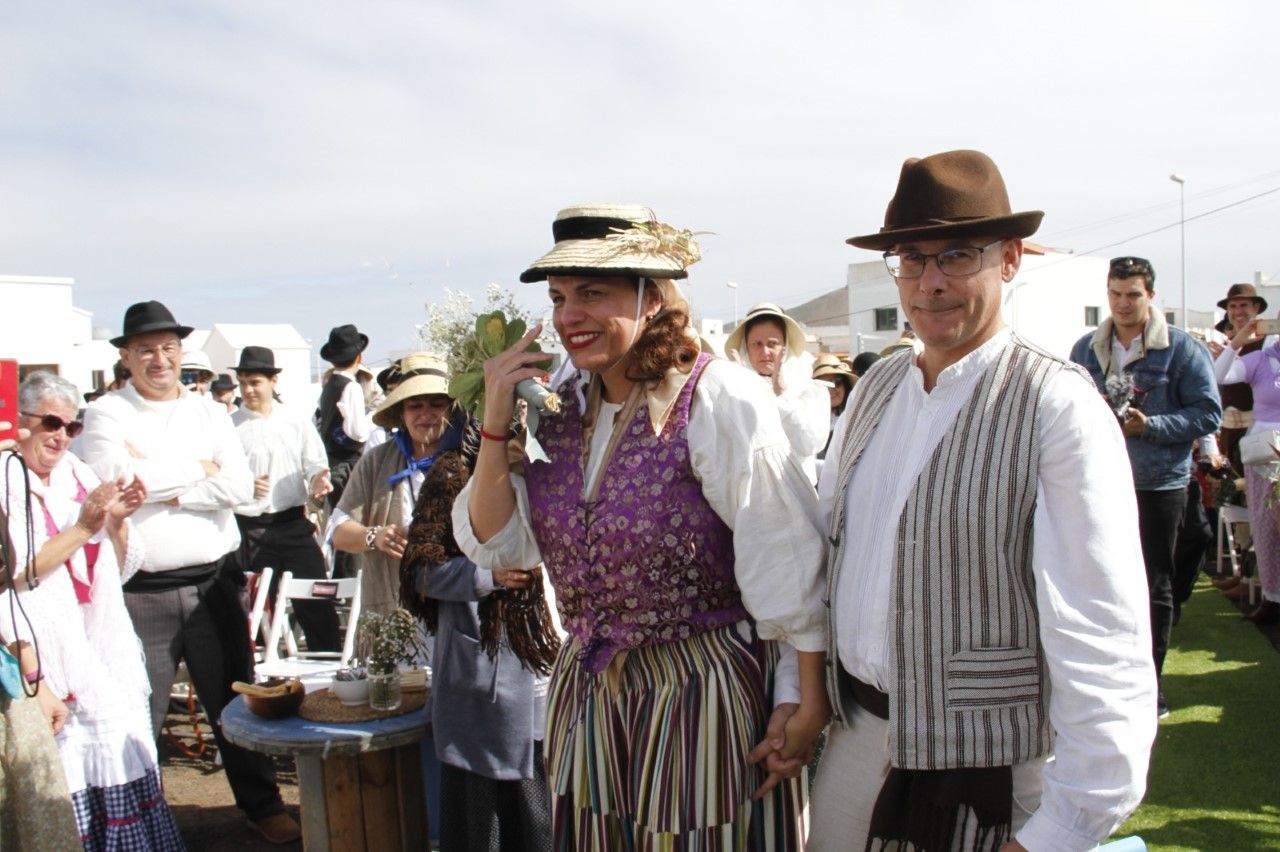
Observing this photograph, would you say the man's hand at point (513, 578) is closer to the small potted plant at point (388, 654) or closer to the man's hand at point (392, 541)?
the small potted plant at point (388, 654)

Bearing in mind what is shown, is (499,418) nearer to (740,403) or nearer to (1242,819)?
(740,403)

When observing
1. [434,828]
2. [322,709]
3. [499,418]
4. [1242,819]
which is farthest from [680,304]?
[1242,819]

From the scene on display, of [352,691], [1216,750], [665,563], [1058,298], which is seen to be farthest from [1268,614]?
[1058,298]

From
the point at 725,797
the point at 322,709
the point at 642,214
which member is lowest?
the point at 322,709

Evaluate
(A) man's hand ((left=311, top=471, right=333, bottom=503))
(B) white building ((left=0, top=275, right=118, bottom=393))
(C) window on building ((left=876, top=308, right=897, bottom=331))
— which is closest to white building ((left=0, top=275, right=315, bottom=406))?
(B) white building ((left=0, top=275, right=118, bottom=393))

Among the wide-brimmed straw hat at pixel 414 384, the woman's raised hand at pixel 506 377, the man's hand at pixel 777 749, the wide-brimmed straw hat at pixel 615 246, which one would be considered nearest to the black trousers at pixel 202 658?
the wide-brimmed straw hat at pixel 414 384

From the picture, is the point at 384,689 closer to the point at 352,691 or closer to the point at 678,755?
the point at 352,691

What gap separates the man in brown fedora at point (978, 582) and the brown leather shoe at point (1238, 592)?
7.16m

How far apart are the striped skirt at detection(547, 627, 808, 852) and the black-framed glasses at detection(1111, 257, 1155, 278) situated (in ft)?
11.1

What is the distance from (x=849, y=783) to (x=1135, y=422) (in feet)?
10.6

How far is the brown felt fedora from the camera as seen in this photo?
1868 mm

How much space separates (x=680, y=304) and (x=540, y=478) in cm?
51

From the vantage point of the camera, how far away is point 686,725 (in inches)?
86.0

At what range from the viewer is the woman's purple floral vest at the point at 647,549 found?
86.0 inches
